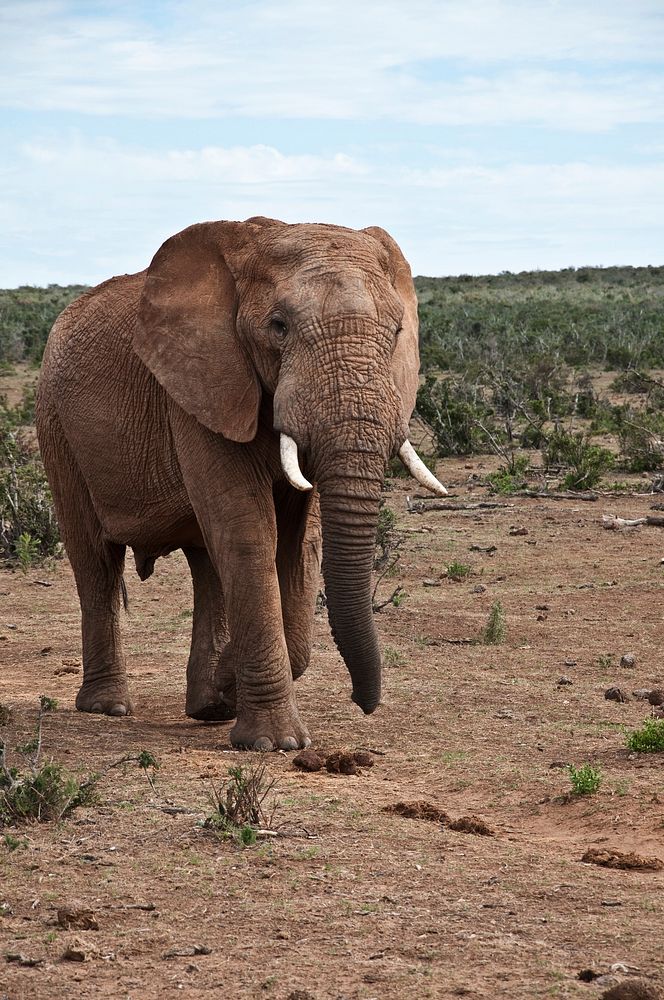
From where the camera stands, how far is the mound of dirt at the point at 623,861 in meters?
5.25

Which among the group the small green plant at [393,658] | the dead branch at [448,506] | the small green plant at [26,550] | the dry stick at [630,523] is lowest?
the small green plant at [393,658]

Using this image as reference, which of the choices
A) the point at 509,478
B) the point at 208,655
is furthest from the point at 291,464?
the point at 509,478

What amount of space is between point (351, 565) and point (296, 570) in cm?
120

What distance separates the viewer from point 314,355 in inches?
246

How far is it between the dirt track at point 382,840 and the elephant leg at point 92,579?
26 cm

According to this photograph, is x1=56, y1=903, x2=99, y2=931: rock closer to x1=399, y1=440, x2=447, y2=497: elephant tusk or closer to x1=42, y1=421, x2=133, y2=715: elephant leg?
x1=399, y1=440, x2=447, y2=497: elephant tusk

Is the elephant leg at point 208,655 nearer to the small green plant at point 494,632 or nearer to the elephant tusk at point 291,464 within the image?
the elephant tusk at point 291,464

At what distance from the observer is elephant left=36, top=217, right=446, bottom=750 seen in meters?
6.25

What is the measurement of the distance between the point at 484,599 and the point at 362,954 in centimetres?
683

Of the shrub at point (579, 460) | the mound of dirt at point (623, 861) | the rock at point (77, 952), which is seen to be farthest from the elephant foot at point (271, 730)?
the shrub at point (579, 460)

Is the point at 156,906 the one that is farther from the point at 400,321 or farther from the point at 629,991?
the point at 400,321

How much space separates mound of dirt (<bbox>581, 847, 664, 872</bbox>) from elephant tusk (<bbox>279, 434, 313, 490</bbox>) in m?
1.80

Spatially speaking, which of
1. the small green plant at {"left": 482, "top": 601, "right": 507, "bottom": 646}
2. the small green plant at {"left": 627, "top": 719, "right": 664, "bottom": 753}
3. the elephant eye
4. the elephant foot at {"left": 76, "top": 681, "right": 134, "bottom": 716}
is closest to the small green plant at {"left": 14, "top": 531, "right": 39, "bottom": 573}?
the elephant foot at {"left": 76, "top": 681, "right": 134, "bottom": 716}

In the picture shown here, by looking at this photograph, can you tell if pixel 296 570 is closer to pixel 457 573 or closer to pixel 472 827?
pixel 472 827
